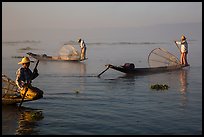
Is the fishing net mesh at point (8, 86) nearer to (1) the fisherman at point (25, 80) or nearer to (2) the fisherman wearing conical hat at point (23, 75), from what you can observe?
(1) the fisherman at point (25, 80)

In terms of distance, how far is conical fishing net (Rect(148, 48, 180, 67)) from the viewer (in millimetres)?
21984

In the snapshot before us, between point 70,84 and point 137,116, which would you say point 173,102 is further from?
point 70,84

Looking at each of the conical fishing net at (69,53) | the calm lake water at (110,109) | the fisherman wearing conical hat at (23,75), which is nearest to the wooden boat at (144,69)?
the calm lake water at (110,109)

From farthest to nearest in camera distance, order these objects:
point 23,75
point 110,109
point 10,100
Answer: point 10,100 → point 110,109 → point 23,75

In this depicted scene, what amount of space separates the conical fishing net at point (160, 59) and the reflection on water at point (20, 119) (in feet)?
40.4

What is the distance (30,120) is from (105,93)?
16.2 feet

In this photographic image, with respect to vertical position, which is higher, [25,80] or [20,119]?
[25,80]

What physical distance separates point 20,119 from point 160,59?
14.0 meters

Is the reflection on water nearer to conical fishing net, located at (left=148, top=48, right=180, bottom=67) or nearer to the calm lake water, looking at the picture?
the calm lake water

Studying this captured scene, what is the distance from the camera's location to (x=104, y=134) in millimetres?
8742

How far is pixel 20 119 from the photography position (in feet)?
34.0

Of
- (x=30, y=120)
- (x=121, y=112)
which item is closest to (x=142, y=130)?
(x=121, y=112)

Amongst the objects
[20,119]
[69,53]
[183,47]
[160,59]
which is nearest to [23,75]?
[20,119]

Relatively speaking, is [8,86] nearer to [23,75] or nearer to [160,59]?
[23,75]
